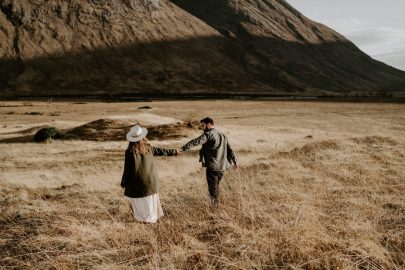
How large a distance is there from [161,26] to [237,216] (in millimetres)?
96042

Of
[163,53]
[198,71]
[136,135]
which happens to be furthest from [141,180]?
[163,53]

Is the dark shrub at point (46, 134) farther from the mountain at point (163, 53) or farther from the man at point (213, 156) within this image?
the mountain at point (163, 53)

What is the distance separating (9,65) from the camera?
254 ft

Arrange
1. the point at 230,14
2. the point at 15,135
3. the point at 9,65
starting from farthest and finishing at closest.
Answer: the point at 230,14 → the point at 9,65 → the point at 15,135

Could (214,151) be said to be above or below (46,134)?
above

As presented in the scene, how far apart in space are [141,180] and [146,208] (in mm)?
401

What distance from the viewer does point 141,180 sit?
6223 mm

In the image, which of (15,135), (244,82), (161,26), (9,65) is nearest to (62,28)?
(9,65)

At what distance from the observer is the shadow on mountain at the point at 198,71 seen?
75562mm

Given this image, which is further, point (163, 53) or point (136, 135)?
point (163, 53)

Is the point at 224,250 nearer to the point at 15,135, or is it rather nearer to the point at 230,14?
the point at 15,135

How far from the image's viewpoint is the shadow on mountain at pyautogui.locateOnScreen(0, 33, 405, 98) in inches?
2975

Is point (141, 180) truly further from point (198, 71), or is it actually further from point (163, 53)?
point (163, 53)

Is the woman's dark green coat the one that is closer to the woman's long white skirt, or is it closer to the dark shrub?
the woman's long white skirt
